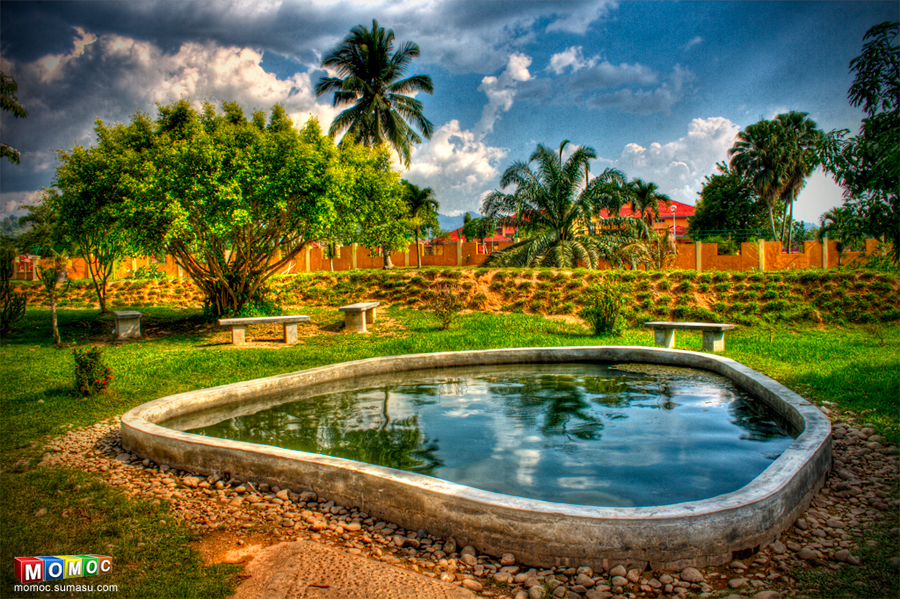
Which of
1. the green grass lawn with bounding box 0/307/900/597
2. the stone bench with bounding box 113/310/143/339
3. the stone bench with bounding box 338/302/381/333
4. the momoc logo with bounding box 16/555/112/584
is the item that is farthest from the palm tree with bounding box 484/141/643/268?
the momoc logo with bounding box 16/555/112/584

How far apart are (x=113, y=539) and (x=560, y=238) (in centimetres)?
1908

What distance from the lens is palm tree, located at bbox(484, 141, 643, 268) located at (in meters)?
20.6

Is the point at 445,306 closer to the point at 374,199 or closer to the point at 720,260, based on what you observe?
the point at 374,199

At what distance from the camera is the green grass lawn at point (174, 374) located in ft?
10.8

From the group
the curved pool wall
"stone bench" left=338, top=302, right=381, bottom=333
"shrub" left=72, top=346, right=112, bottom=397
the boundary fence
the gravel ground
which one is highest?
the boundary fence

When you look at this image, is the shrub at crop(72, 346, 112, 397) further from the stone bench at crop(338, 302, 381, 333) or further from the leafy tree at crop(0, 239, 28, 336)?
the leafy tree at crop(0, 239, 28, 336)

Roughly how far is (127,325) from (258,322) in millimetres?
3835

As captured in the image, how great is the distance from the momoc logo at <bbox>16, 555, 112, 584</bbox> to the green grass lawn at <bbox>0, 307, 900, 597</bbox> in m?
0.06

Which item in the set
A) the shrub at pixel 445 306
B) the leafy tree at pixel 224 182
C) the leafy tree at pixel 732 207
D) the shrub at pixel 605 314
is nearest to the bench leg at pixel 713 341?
the shrub at pixel 605 314

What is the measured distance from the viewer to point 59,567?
10.1 ft

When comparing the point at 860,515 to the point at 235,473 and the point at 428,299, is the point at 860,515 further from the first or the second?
the point at 428,299

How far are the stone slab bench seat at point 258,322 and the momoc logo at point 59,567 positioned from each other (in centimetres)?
888

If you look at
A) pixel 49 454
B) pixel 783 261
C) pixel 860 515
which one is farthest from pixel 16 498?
pixel 783 261

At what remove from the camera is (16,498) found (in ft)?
13.2
